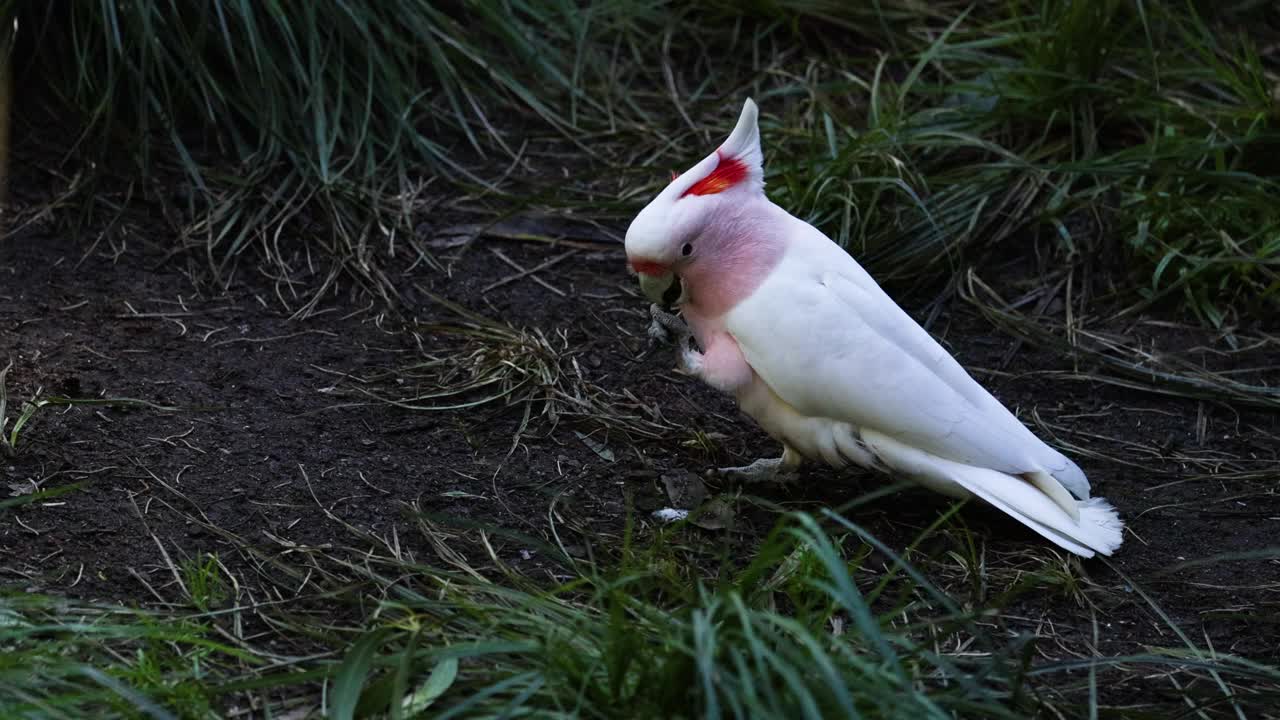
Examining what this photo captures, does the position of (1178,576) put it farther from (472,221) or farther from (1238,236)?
(472,221)

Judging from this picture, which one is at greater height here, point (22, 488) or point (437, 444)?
point (22, 488)

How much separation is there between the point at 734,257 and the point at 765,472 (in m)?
0.44

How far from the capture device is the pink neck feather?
7.43 feet

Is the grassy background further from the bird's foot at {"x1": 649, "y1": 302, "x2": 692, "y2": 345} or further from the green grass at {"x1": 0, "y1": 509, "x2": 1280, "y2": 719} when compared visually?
the bird's foot at {"x1": 649, "y1": 302, "x2": 692, "y2": 345}

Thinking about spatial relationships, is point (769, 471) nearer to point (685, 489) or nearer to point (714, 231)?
point (685, 489)

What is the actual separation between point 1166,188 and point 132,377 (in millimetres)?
2503

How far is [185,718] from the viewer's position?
1.61 m

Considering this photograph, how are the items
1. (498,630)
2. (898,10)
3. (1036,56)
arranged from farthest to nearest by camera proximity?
1. (898,10)
2. (1036,56)
3. (498,630)

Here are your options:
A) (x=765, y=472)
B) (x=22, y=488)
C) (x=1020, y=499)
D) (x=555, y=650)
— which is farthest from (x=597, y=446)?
(x=22, y=488)

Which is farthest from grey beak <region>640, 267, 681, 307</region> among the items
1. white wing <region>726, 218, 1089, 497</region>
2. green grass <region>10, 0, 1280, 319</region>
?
green grass <region>10, 0, 1280, 319</region>

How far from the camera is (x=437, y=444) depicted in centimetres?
246

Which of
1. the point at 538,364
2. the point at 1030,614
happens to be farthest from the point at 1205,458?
the point at 538,364

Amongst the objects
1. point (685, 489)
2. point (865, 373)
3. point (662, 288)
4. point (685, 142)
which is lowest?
point (685, 489)

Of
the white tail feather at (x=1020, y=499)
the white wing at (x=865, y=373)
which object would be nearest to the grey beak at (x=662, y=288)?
the white wing at (x=865, y=373)
